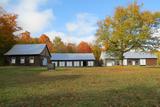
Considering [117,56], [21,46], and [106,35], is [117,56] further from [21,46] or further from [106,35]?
[21,46]

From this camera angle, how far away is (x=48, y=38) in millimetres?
120438

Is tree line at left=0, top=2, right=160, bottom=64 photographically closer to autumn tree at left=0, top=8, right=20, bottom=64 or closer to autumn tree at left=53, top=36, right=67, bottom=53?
autumn tree at left=0, top=8, right=20, bottom=64

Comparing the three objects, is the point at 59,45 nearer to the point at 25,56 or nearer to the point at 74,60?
the point at 74,60

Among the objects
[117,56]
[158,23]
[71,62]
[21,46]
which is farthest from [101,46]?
[71,62]

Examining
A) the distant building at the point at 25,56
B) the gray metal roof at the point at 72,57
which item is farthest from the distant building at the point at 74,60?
the distant building at the point at 25,56

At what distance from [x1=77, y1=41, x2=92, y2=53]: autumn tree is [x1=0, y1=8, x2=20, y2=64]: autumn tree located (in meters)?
49.2

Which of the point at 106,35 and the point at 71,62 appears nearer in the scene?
the point at 106,35

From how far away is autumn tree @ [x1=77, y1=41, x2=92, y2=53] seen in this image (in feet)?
404

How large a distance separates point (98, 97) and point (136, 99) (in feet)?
5.23

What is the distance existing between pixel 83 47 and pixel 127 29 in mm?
65409

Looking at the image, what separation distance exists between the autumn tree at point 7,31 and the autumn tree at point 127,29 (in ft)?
72.7

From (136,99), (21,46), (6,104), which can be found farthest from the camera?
(21,46)

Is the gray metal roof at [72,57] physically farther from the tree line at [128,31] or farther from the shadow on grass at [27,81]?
the shadow on grass at [27,81]

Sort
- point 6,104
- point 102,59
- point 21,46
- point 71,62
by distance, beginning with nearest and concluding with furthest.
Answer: point 6,104 < point 21,46 < point 71,62 < point 102,59
